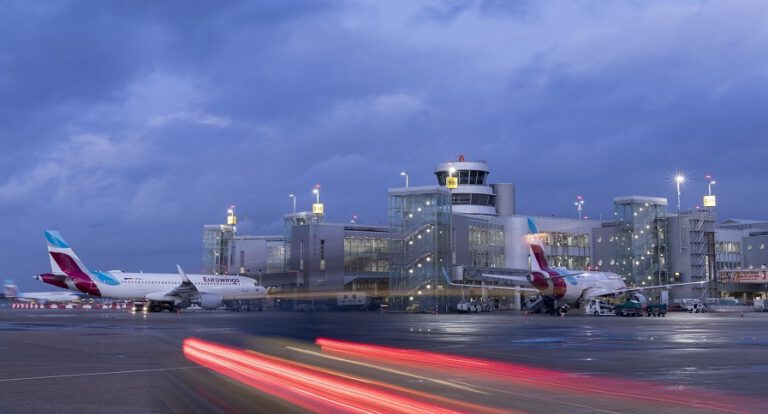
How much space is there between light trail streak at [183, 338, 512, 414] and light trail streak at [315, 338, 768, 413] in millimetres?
3079

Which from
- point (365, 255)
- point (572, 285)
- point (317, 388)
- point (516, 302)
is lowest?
point (516, 302)

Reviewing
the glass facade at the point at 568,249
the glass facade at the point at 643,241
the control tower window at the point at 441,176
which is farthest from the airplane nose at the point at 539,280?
the control tower window at the point at 441,176

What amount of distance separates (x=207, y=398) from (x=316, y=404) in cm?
225

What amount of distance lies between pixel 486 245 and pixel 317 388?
97.4 meters

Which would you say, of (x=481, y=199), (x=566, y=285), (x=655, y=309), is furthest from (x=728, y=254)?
(x=655, y=309)

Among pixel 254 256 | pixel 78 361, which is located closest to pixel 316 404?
pixel 78 361

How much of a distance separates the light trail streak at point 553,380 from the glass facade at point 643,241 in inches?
3709

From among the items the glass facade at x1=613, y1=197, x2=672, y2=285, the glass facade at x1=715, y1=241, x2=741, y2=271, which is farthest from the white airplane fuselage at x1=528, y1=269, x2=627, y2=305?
the glass facade at x1=715, y1=241, x2=741, y2=271

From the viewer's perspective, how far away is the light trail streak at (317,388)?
11727 millimetres

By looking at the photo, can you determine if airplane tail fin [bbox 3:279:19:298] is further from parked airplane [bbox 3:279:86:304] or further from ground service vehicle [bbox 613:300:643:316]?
ground service vehicle [bbox 613:300:643:316]

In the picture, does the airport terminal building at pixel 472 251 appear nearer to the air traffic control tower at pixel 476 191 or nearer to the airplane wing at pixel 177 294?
the air traffic control tower at pixel 476 191

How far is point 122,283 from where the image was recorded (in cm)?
7975

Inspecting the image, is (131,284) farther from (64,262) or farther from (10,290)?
(10,290)

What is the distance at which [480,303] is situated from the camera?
94125mm
